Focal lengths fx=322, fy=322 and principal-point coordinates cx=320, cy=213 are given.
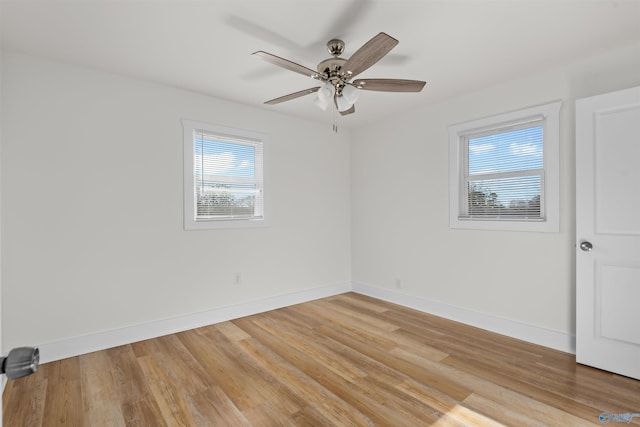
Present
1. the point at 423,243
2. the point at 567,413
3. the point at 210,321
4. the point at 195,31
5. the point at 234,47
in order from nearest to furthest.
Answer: the point at 567,413, the point at 195,31, the point at 234,47, the point at 210,321, the point at 423,243

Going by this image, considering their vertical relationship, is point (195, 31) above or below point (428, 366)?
above

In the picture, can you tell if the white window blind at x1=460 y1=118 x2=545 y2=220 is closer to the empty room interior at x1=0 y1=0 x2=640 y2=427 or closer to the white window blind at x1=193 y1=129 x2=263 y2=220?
the empty room interior at x1=0 y1=0 x2=640 y2=427

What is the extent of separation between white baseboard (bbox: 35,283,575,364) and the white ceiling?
2424mm

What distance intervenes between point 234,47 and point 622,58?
122 inches

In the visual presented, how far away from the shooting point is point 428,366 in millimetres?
2586

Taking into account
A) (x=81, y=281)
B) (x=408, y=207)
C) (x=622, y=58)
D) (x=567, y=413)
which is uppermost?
(x=622, y=58)

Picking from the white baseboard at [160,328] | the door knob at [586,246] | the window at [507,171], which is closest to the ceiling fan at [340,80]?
the window at [507,171]

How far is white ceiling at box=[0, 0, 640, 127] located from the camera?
6.82ft

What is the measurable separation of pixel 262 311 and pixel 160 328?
1.16 meters

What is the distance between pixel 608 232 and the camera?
98.1 inches

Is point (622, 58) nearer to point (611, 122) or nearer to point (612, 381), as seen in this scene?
point (611, 122)

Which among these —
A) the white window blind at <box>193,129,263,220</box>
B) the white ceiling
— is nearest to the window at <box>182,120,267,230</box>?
the white window blind at <box>193,129,263,220</box>

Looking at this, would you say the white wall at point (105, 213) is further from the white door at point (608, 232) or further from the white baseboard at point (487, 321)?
the white door at point (608, 232)

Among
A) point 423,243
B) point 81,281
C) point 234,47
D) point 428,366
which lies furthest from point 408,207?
point 81,281
